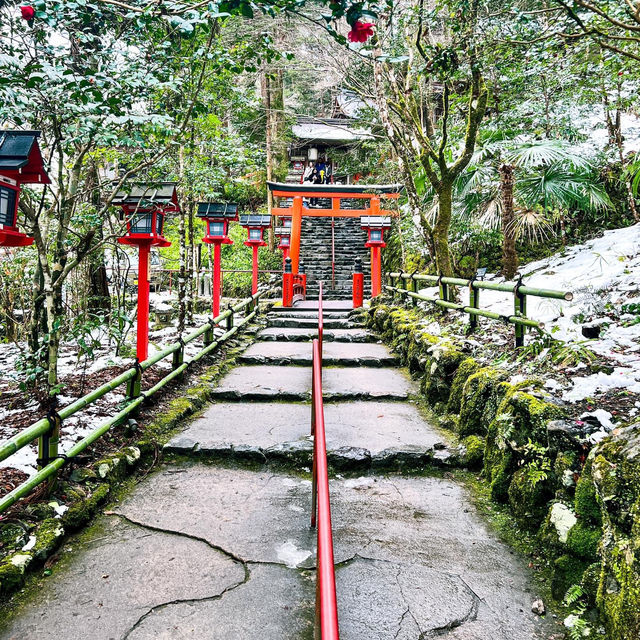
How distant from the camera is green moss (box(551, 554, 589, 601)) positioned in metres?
1.84

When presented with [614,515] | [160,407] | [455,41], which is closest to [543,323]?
[614,515]

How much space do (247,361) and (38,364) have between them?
2.42 m

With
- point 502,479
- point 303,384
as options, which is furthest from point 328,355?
point 502,479

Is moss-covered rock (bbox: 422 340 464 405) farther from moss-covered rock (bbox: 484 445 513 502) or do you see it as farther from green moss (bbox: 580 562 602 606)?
green moss (bbox: 580 562 602 606)

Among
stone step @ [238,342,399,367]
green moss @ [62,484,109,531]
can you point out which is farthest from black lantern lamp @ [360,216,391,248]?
green moss @ [62,484,109,531]

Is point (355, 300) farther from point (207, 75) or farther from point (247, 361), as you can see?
point (207, 75)

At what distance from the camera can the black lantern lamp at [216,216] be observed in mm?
7289

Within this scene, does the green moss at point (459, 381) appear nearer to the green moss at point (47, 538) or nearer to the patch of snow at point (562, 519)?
the patch of snow at point (562, 519)

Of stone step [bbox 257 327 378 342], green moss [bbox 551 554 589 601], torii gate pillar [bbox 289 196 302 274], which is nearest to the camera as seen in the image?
green moss [bbox 551 554 589 601]

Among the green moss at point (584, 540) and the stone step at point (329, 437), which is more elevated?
the green moss at point (584, 540)

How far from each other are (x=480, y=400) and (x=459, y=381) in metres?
0.57

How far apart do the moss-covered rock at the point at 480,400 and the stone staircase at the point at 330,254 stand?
389 inches

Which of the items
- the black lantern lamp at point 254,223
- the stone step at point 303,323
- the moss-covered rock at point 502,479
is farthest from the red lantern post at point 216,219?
the moss-covered rock at point 502,479

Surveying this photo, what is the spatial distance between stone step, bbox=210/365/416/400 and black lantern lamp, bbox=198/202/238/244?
2633 mm
